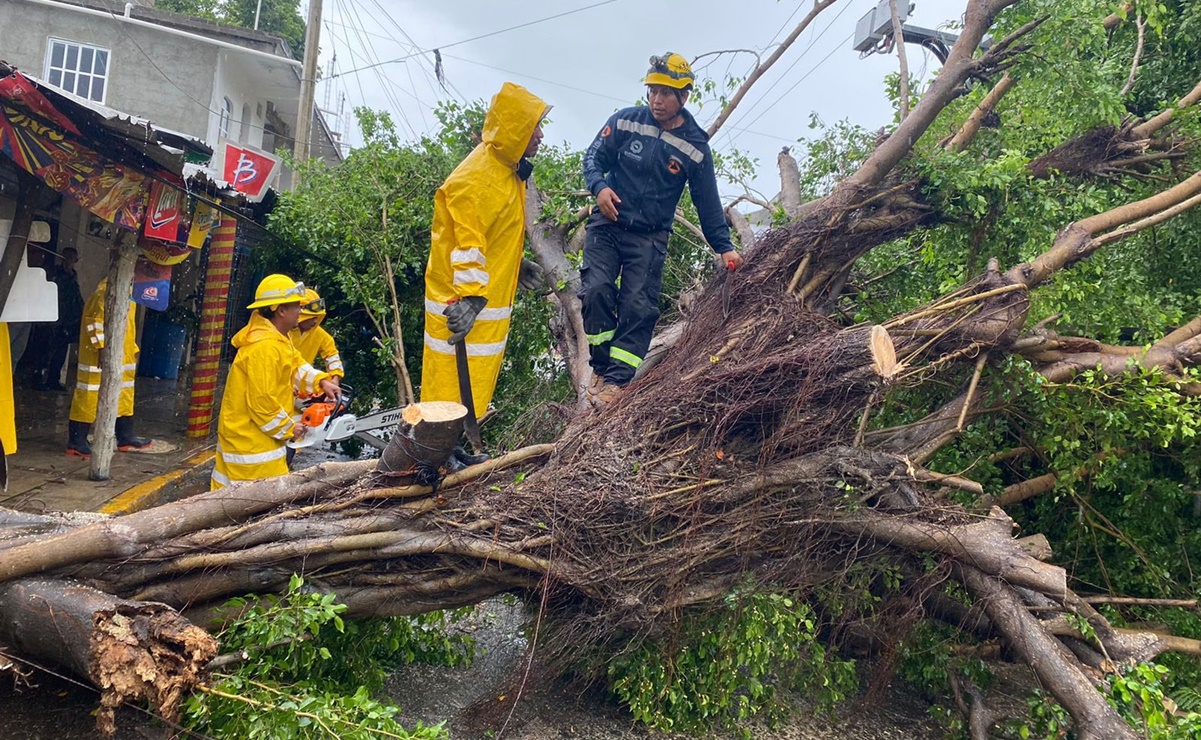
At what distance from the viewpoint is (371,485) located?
3297mm

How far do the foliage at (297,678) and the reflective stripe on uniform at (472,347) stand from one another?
3.71 feet

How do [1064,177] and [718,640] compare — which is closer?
[718,640]

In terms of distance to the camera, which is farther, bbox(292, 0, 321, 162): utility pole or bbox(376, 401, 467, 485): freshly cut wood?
bbox(292, 0, 321, 162): utility pole

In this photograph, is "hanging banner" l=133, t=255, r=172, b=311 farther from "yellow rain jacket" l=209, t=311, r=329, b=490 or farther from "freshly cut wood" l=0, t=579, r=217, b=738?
"freshly cut wood" l=0, t=579, r=217, b=738

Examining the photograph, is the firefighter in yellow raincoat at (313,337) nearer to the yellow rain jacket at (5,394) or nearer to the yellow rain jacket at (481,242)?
the yellow rain jacket at (5,394)

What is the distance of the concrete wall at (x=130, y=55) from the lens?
15.5 metres

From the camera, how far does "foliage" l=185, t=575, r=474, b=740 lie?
2500 mm

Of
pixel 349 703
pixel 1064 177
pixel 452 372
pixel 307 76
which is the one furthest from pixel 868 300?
pixel 307 76

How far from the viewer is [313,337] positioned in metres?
5.62

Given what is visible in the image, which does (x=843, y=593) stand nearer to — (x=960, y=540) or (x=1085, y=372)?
(x=960, y=540)

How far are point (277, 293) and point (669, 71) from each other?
252 cm

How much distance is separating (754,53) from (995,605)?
4171mm

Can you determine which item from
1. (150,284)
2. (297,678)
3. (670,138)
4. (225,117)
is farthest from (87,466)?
(225,117)

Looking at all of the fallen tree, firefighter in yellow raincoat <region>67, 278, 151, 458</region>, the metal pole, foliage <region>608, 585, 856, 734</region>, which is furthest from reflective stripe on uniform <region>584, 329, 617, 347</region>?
the metal pole
